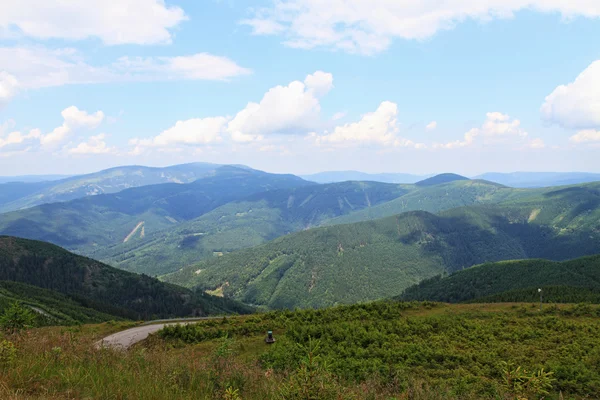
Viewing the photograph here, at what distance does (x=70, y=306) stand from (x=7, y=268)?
84852 mm

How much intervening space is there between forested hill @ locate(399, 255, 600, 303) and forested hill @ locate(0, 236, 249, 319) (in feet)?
381

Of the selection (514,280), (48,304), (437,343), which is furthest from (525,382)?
(514,280)

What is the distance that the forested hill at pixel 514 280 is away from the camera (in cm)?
11769

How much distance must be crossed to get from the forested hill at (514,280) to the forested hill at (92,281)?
381 ft

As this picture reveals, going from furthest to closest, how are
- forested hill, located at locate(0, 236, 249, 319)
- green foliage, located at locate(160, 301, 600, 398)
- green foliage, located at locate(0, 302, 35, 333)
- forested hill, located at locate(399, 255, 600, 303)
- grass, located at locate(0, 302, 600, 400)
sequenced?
forested hill, located at locate(0, 236, 249, 319) < forested hill, located at locate(399, 255, 600, 303) < green foliage, located at locate(160, 301, 600, 398) < green foliage, located at locate(0, 302, 35, 333) < grass, located at locate(0, 302, 600, 400)

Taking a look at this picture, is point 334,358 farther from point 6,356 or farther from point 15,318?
point 15,318

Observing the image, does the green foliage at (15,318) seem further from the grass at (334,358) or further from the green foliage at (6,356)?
the green foliage at (6,356)

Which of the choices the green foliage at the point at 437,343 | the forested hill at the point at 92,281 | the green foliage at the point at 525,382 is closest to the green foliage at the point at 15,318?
the green foliage at the point at 437,343

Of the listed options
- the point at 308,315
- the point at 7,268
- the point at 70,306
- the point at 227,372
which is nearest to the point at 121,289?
the point at 7,268

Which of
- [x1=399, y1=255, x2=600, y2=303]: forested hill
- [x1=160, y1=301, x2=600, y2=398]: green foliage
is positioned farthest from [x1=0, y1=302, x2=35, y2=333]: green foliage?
[x1=399, y1=255, x2=600, y2=303]: forested hill

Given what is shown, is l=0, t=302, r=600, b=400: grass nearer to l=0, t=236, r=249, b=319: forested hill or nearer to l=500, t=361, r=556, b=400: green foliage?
l=500, t=361, r=556, b=400: green foliage

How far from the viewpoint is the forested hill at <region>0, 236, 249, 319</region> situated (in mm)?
147875

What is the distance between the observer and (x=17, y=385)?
286 inches

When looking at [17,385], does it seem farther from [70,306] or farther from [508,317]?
[70,306]
